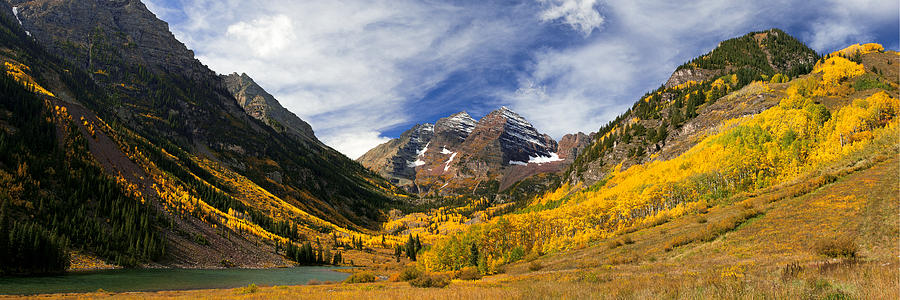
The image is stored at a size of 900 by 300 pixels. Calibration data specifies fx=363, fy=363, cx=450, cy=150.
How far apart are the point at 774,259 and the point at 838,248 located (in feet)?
10.2

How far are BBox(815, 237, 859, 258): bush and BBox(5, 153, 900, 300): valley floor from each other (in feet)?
0.16

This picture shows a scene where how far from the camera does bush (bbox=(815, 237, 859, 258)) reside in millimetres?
20386

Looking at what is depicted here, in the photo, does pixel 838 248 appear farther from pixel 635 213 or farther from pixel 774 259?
pixel 635 213

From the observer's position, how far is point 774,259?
2317 centimetres

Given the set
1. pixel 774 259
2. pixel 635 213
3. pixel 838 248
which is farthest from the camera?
pixel 635 213

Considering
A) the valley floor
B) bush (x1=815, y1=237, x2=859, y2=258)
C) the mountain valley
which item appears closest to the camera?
the valley floor

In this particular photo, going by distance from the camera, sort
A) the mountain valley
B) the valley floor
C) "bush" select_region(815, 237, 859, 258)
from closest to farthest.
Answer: the valley floor, "bush" select_region(815, 237, 859, 258), the mountain valley

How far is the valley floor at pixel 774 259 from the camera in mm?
11883

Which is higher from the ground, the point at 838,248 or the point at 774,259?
the point at 838,248

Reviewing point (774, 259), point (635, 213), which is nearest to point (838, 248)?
point (774, 259)

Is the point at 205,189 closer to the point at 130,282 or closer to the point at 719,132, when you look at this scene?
the point at 130,282

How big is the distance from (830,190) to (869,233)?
1722 cm

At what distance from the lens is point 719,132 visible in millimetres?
107812

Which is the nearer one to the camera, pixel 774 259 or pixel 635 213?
pixel 774 259
